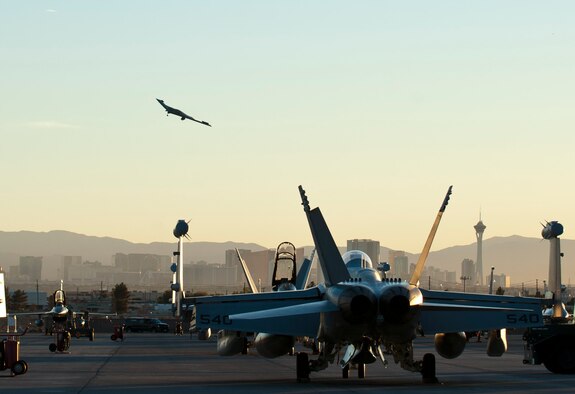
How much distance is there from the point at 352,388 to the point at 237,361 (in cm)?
1734

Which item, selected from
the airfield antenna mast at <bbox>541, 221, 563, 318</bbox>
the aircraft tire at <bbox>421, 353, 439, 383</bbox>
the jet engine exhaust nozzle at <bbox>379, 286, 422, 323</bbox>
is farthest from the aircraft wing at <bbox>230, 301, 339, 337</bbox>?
the airfield antenna mast at <bbox>541, 221, 563, 318</bbox>

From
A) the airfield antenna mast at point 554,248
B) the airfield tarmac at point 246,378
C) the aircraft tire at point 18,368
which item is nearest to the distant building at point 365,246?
the airfield antenna mast at point 554,248

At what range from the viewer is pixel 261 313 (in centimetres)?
2945

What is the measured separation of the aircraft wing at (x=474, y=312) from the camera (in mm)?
29688

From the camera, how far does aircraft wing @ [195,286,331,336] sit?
28.8m

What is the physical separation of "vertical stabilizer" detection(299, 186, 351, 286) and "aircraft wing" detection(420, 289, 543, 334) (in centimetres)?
213

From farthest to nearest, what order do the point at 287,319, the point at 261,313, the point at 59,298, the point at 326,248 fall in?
the point at 59,298, the point at 326,248, the point at 287,319, the point at 261,313

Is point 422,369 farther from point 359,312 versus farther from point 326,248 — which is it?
point 326,248

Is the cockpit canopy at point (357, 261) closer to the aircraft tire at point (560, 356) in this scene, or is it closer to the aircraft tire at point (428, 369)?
the aircraft tire at point (428, 369)

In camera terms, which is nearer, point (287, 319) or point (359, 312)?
point (359, 312)

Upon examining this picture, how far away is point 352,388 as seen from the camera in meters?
28.2

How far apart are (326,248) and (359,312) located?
2.18m

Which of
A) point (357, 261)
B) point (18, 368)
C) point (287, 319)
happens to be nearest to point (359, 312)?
point (287, 319)

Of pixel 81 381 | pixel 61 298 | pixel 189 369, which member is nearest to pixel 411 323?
pixel 81 381
